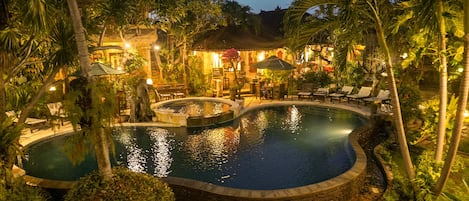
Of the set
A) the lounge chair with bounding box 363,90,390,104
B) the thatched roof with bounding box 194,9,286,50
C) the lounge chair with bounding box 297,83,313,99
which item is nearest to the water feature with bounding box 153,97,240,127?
the lounge chair with bounding box 297,83,313,99

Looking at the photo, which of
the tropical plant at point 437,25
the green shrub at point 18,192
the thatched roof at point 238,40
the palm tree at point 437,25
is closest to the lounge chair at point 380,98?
the thatched roof at point 238,40

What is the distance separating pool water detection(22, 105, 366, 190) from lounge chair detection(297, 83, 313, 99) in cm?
395

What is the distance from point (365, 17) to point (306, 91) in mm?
14315

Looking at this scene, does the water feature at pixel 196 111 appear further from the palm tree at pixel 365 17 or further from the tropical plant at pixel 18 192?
the palm tree at pixel 365 17

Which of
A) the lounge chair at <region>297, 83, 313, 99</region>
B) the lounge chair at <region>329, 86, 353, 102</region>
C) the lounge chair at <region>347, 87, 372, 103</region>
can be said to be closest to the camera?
the lounge chair at <region>347, 87, 372, 103</region>

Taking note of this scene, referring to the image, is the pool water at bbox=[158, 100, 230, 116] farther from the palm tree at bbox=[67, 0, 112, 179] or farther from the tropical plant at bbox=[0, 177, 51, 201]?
the palm tree at bbox=[67, 0, 112, 179]

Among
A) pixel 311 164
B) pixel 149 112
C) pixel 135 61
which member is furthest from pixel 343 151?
pixel 135 61

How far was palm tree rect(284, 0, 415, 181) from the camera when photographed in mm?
5926

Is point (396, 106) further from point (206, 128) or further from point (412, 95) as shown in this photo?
point (206, 128)

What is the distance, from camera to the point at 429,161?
659 cm

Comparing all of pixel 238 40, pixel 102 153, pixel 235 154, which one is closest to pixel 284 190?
pixel 102 153

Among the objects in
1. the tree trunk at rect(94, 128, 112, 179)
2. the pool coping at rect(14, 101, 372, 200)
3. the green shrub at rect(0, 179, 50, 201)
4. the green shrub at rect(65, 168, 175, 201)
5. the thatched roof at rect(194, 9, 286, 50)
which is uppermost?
the thatched roof at rect(194, 9, 286, 50)

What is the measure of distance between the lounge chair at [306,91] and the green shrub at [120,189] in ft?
47.9

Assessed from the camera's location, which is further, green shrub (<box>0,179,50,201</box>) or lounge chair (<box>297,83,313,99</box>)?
lounge chair (<box>297,83,313,99</box>)
